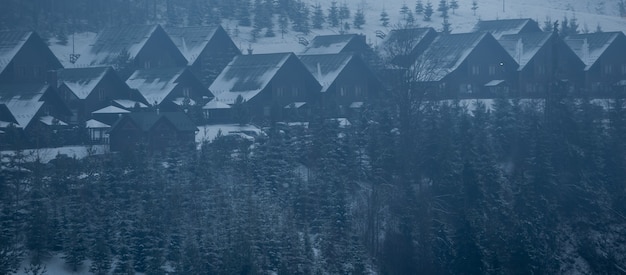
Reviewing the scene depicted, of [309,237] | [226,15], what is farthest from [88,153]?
[226,15]

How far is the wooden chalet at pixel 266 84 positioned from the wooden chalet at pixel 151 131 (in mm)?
7264

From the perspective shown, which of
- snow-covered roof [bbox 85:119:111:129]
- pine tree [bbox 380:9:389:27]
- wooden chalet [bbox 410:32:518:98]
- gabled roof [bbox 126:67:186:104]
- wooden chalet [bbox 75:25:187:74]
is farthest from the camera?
pine tree [bbox 380:9:389:27]

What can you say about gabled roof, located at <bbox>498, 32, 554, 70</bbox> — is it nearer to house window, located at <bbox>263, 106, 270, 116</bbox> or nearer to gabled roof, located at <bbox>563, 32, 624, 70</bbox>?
gabled roof, located at <bbox>563, 32, 624, 70</bbox>

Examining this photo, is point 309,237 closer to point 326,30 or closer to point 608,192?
point 608,192

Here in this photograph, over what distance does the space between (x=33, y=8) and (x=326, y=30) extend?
59.2 feet

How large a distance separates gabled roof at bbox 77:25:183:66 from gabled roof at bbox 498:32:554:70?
56.0ft

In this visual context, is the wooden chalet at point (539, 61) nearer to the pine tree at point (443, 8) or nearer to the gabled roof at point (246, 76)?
the gabled roof at point (246, 76)

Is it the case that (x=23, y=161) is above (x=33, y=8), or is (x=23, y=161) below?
below

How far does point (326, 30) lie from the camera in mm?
63719

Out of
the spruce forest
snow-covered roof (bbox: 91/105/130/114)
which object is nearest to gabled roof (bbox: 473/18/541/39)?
the spruce forest

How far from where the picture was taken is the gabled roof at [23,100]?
36.2 meters

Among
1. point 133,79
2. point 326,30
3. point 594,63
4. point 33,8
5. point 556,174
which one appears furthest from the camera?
point 326,30

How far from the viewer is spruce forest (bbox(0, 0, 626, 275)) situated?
83.6 feet

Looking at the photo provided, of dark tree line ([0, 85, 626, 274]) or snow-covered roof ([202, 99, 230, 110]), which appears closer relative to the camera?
dark tree line ([0, 85, 626, 274])
